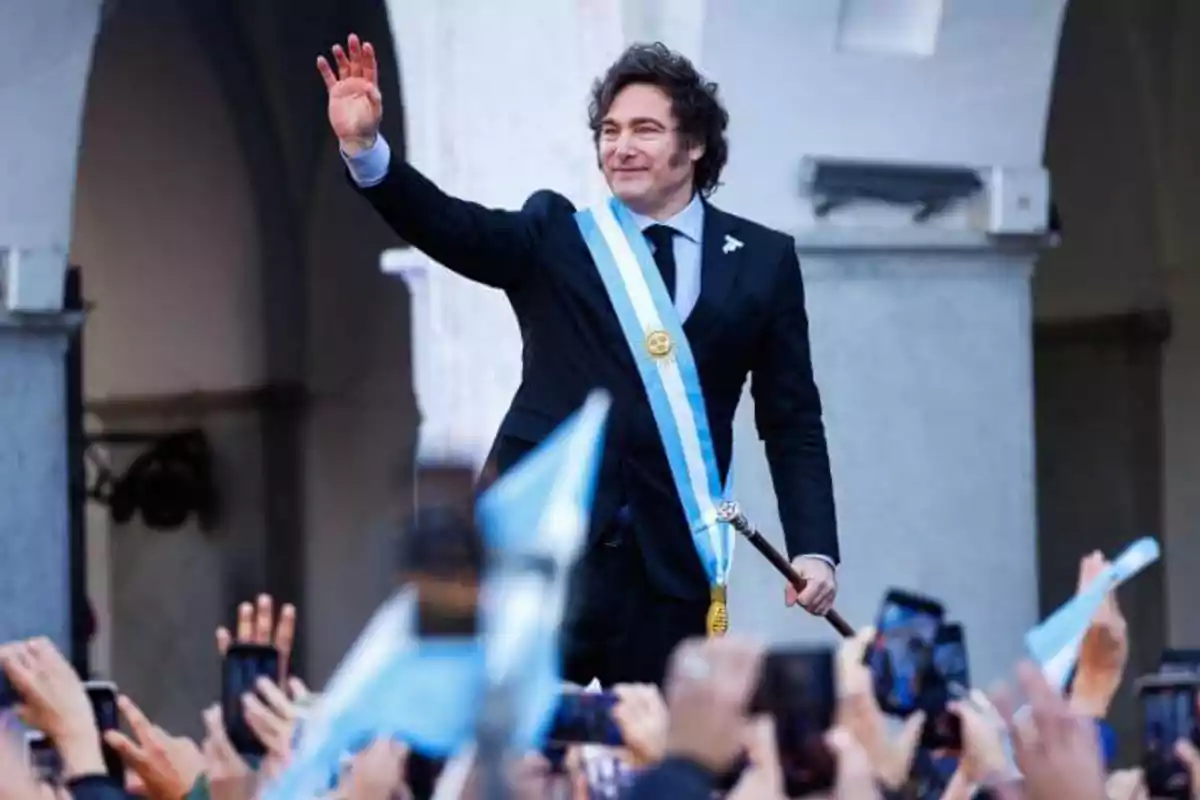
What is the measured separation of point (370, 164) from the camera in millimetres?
3895

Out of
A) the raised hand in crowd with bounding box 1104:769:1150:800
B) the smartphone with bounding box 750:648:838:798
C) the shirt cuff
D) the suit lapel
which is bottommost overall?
the raised hand in crowd with bounding box 1104:769:1150:800

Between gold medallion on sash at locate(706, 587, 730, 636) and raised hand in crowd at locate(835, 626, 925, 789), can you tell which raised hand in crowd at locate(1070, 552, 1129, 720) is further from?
gold medallion on sash at locate(706, 587, 730, 636)

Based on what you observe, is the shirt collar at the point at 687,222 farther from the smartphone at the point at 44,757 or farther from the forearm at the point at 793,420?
the smartphone at the point at 44,757

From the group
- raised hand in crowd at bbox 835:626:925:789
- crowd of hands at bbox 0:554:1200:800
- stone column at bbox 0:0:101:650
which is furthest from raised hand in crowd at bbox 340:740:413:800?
stone column at bbox 0:0:101:650

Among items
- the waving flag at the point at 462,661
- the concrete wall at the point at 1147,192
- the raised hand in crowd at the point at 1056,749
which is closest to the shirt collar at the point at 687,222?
the waving flag at the point at 462,661

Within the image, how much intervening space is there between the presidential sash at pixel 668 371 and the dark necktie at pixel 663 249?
0.03 metres

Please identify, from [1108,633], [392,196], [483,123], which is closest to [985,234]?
[483,123]

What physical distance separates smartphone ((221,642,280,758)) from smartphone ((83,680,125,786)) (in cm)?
21

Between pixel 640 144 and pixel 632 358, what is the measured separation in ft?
1.02

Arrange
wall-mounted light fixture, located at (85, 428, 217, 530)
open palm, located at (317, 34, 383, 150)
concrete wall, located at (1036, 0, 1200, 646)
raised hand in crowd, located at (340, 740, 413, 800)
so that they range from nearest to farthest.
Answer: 1. raised hand in crowd, located at (340, 740, 413, 800)
2. open palm, located at (317, 34, 383, 150)
3. concrete wall, located at (1036, 0, 1200, 646)
4. wall-mounted light fixture, located at (85, 428, 217, 530)

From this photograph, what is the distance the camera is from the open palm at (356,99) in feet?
12.7

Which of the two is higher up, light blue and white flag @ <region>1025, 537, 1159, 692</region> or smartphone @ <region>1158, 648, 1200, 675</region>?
light blue and white flag @ <region>1025, 537, 1159, 692</region>

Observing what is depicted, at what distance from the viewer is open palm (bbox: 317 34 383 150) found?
3873 millimetres

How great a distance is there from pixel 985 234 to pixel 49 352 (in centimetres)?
230
